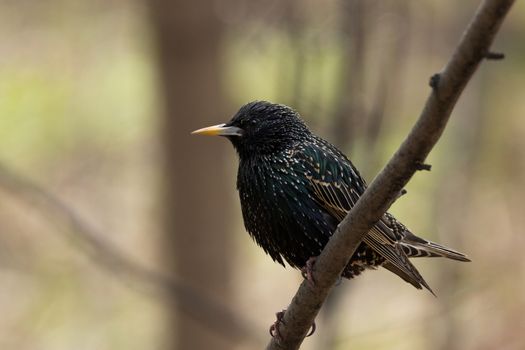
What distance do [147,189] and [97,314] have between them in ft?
4.89

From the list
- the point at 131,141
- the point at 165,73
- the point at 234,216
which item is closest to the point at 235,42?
the point at 165,73

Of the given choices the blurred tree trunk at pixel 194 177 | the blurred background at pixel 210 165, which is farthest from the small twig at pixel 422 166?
the blurred tree trunk at pixel 194 177

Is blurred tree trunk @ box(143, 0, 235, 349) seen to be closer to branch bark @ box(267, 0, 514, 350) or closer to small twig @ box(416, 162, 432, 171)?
branch bark @ box(267, 0, 514, 350)

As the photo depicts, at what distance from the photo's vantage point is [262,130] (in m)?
5.21

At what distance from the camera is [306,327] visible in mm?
4211

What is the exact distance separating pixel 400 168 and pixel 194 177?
20.1 feet

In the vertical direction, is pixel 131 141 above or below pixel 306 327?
above

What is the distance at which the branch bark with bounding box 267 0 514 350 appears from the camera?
2840 mm

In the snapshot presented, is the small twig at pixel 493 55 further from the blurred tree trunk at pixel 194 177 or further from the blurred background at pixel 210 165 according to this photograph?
the blurred tree trunk at pixel 194 177

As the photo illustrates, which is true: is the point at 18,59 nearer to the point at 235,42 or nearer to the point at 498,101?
the point at 235,42

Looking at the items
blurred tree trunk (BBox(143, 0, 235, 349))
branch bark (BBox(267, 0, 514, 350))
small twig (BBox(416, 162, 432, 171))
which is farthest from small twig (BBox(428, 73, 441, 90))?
blurred tree trunk (BBox(143, 0, 235, 349))

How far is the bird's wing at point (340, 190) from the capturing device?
4.75m

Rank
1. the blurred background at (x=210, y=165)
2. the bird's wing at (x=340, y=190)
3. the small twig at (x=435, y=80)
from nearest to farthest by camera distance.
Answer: the small twig at (x=435, y=80) < the bird's wing at (x=340, y=190) < the blurred background at (x=210, y=165)

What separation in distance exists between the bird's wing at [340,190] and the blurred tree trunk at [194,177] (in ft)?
13.4
